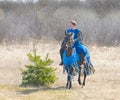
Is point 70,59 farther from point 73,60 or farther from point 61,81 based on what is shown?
point 61,81

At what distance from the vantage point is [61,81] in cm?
1455

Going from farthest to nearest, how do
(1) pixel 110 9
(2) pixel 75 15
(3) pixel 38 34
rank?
(1) pixel 110 9
(2) pixel 75 15
(3) pixel 38 34

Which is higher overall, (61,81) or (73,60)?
(73,60)

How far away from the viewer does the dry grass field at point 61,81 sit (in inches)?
459

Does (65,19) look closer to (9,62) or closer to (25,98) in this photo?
(9,62)

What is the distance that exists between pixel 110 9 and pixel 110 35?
785 cm

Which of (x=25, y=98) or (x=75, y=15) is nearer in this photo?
(x=25, y=98)

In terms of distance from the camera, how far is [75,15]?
32688mm

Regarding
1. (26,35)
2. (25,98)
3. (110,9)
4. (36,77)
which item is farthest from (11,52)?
(110,9)

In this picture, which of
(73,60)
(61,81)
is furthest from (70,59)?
(61,81)

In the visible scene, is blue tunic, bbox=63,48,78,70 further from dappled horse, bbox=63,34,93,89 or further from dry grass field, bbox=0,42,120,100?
dry grass field, bbox=0,42,120,100

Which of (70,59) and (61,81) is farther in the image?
(61,81)

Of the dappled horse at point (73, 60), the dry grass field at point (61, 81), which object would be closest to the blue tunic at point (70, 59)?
the dappled horse at point (73, 60)

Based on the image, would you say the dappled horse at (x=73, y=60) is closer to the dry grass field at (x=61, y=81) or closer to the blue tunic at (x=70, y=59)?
the blue tunic at (x=70, y=59)
